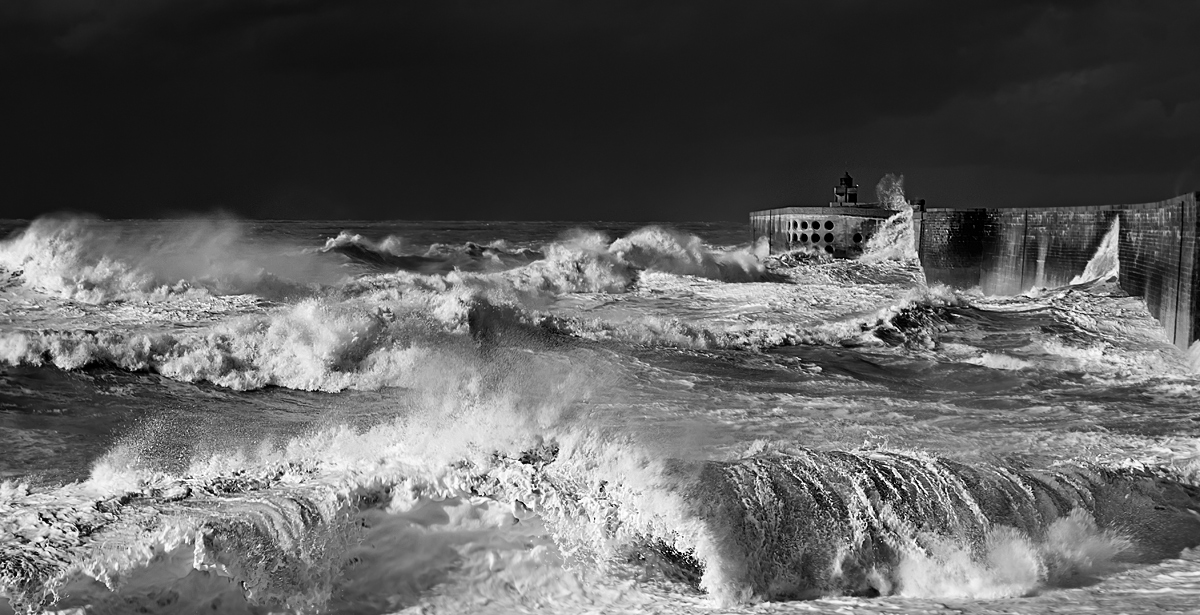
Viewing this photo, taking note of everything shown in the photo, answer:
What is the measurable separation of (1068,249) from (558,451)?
713 inches

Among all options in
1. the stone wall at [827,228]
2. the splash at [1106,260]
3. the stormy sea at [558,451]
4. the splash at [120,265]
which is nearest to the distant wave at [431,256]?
the stone wall at [827,228]

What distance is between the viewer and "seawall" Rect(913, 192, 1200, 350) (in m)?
12.9

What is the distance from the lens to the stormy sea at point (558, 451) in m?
4.46

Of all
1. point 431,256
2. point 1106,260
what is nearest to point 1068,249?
point 1106,260

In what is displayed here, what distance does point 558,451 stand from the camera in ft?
17.7

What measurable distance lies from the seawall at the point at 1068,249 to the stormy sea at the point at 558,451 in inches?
24.0

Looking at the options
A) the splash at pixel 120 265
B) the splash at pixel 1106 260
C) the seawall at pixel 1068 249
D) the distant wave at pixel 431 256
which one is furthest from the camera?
the distant wave at pixel 431 256

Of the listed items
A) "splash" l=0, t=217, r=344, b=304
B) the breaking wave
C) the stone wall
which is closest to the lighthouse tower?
the stone wall

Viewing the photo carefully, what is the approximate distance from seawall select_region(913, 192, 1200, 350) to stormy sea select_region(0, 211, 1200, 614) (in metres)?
0.61

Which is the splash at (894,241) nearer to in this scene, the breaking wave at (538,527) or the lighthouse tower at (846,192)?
the lighthouse tower at (846,192)

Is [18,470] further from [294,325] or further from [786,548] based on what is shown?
[786,548]

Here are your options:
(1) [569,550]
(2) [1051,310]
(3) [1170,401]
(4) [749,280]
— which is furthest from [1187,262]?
(4) [749,280]

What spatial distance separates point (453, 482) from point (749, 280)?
24998mm

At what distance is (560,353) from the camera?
12.8 m
